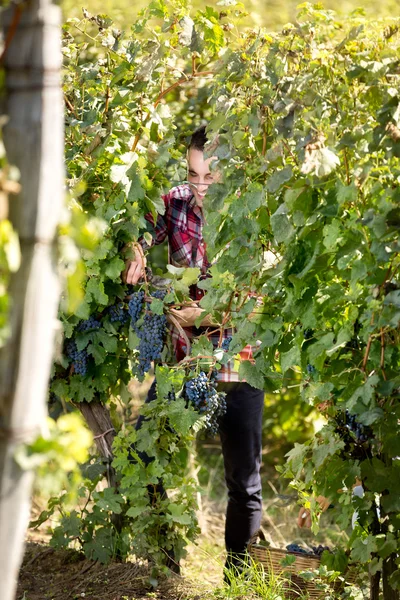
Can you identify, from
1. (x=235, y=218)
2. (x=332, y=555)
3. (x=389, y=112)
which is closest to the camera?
(x=389, y=112)

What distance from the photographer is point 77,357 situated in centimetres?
340

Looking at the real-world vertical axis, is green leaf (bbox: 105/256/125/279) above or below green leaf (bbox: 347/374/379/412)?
above

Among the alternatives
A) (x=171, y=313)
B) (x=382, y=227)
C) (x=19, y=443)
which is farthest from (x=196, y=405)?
(x=19, y=443)

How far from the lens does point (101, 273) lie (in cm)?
319

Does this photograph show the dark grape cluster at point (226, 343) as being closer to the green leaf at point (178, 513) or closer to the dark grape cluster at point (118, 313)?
the dark grape cluster at point (118, 313)

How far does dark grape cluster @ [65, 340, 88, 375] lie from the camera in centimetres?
340

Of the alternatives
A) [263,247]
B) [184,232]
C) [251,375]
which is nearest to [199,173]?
[184,232]

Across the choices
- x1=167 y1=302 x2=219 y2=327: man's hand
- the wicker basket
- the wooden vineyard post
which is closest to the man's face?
x1=167 y1=302 x2=219 y2=327: man's hand

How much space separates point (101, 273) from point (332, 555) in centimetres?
126

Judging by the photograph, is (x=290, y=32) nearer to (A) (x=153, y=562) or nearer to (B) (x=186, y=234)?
(B) (x=186, y=234)

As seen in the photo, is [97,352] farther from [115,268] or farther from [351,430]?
[351,430]

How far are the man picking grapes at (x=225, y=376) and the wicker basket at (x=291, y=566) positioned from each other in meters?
0.10

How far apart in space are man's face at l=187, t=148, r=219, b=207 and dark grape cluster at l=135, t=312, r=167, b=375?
48cm

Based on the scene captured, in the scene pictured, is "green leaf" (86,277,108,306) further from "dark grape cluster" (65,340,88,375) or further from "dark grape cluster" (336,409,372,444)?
"dark grape cluster" (336,409,372,444)
